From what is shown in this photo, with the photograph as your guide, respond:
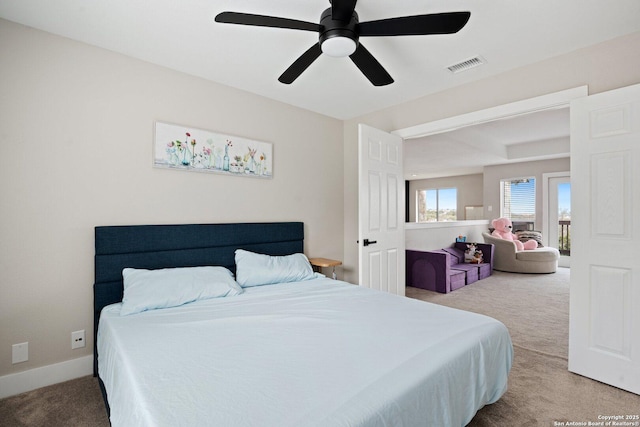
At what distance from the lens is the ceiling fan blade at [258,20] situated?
1.66 metres

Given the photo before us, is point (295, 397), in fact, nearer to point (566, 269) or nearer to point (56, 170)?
point (56, 170)

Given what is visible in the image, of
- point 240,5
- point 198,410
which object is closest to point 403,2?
point 240,5

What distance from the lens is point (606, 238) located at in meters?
2.28

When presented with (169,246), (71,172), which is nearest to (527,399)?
(169,246)

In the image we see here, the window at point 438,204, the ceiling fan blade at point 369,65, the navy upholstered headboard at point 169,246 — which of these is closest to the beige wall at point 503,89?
the navy upholstered headboard at point 169,246

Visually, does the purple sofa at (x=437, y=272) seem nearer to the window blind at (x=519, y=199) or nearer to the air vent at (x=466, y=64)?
the air vent at (x=466, y=64)

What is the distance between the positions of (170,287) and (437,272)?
152 inches

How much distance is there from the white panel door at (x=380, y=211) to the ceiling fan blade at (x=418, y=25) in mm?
1433

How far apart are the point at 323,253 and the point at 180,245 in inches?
71.7

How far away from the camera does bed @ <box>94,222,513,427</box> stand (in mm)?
1115

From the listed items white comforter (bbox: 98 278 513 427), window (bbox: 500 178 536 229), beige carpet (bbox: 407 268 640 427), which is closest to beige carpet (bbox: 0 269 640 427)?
→ beige carpet (bbox: 407 268 640 427)

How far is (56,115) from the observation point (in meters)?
2.28

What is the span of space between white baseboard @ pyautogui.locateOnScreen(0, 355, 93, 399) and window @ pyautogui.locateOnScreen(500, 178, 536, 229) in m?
8.53

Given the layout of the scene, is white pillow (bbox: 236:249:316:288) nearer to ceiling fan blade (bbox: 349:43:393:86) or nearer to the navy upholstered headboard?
the navy upholstered headboard
